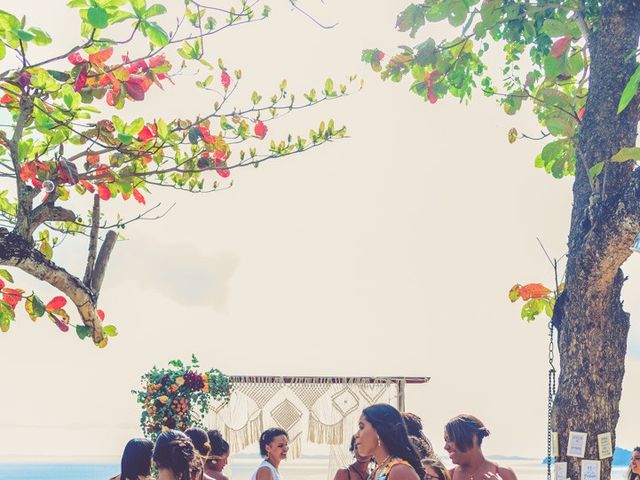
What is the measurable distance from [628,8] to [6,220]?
3.09 m

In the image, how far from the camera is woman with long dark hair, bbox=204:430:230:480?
5.35 m

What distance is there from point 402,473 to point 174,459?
2.74ft

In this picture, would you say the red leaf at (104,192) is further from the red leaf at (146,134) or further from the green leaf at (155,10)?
the green leaf at (155,10)

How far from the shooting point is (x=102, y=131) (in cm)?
333

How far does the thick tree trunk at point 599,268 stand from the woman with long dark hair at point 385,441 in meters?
1.26

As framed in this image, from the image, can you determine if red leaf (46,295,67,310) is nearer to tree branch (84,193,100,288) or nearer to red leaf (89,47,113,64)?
tree branch (84,193,100,288)

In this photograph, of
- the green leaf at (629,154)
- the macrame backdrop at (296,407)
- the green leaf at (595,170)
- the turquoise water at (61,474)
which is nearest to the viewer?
the green leaf at (629,154)

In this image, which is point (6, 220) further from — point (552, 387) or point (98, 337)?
point (552, 387)

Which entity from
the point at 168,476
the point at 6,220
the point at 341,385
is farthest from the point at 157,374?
the point at 168,476

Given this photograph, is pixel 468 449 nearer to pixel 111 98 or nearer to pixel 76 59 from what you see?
pixel 111 98

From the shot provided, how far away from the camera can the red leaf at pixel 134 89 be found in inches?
131

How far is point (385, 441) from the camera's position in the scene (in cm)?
345

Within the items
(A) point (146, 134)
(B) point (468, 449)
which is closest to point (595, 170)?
(B) point (468, 449)

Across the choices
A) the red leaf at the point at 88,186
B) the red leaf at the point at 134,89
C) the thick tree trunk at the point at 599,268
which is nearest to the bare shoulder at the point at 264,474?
the thick tree trunk at the point at 599,268
